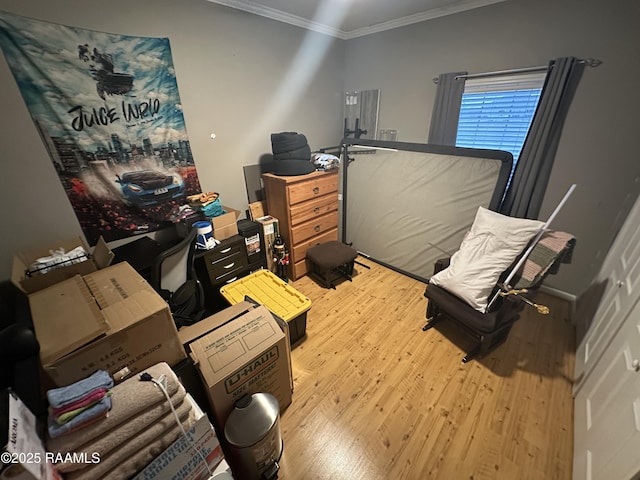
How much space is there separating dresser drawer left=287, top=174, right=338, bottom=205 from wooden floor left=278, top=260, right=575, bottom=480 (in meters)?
1.14

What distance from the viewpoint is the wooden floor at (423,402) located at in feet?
4.27

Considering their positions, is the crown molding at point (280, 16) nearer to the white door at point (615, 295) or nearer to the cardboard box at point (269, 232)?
the cardboard box at point (269, 232)

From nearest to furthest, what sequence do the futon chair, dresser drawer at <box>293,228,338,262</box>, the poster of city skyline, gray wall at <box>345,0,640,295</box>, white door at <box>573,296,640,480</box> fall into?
1. white door at <box>573,296,640,480</box>
2. the poster of city skyline
3. the futon chair
4. gray wall at <box>345,0,640,295</box>
5. dresser drawer at <box>293,228,338,262</box>

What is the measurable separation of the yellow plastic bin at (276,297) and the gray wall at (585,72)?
2.33 m

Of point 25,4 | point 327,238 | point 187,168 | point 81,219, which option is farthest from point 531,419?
point 25,4

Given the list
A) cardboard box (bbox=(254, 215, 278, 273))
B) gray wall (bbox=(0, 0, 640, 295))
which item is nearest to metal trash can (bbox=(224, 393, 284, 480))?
cardboard box (bbox=(254, 215, 278, 273))

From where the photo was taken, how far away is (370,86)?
9.96 feet

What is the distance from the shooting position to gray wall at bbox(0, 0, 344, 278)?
1.52m

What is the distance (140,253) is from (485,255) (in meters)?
2.56

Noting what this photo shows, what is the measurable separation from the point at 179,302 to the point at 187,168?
1.24 metres

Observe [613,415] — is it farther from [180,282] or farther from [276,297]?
[180,282]

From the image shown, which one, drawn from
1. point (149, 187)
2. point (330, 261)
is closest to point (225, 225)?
point (149, 187)

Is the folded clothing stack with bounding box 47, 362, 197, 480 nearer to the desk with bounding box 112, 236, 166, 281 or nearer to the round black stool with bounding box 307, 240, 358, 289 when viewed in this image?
the desk with bounding box 112, 236, 166, 281

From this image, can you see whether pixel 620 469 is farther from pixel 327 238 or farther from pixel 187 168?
pixel 187 168
